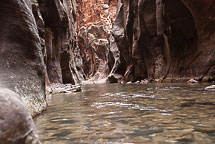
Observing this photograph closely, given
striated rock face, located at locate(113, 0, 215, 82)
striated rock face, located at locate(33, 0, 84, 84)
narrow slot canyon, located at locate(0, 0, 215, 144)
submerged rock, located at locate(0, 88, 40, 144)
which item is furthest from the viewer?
striated rock face, located at locate(33, 0, 84, 84)

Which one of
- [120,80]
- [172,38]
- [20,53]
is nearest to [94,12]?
[120,80]

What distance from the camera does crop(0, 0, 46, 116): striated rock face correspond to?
138 inches

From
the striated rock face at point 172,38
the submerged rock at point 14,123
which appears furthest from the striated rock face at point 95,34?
the submerged rock at point 14,123

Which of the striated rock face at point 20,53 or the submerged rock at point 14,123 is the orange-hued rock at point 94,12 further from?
the submerged rock at point 14,123

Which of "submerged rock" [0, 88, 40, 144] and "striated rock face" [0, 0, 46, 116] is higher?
"striated rock face" [0, 0, 46, 116]

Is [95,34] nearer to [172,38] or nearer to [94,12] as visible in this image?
[94,12]

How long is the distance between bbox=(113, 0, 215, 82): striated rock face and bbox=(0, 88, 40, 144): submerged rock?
41.8 ft

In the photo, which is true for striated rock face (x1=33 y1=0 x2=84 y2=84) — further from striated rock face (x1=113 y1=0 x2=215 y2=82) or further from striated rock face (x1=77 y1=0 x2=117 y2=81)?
striated rock face (x1=77 y1=0 x2=117 y2=81)

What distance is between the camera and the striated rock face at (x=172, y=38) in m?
12.4

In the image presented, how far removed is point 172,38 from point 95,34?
3383 centimetres

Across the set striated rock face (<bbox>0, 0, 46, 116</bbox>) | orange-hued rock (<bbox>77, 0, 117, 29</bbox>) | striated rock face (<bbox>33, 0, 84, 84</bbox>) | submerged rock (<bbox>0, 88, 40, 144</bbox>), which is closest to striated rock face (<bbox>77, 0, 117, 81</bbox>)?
orange-hued rock (<bbox>77, 0, 117, 29</bbox>)

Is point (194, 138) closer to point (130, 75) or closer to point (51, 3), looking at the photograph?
point (51, 3)

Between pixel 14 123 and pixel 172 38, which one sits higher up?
pixel 172 38

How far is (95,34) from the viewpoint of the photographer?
4775cm
